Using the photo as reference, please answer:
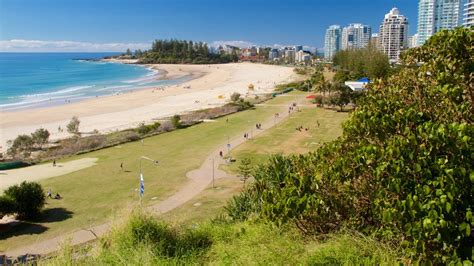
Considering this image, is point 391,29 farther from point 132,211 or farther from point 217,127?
point 132,211

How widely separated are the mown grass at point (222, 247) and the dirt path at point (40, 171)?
61.7ft

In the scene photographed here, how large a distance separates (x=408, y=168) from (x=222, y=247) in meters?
3.55

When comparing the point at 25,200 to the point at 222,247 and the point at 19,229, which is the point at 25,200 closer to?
the point at 19,229

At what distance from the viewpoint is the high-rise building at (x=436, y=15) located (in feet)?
451

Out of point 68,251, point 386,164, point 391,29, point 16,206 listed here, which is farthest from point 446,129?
point 391,29

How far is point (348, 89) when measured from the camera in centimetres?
4825

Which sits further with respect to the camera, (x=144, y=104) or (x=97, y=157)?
(x=144, y=104)

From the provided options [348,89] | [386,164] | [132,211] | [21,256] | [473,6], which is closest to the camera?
[386,164]

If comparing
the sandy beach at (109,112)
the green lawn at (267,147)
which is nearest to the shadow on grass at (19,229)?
the green lawn at (267,147)

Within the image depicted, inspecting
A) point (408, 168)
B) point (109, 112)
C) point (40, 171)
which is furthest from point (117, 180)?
point (109, 112)

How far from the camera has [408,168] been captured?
438cm

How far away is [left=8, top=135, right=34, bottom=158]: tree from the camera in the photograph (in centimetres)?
3077

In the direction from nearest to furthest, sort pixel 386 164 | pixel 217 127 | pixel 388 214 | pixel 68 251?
pixel 388 214
pixel 386 164
pixel 68 251
pixel 217 127

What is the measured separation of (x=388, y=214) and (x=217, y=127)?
118ft
